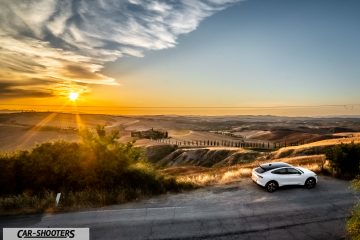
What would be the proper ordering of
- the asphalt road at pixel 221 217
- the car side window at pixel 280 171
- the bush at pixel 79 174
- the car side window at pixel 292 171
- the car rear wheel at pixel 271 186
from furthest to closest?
the car side window at pixel 292 171 → the car side window at pixel 280 171 → the car rear wheel at pixel 271 186 → the bush at pixel 79 174 → the asphalt road at pixel 221 217

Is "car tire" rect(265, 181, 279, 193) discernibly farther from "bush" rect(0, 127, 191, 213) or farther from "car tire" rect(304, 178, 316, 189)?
"bush" rect(0, 127, 191, 213)

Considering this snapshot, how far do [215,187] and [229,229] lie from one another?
24.7 feet

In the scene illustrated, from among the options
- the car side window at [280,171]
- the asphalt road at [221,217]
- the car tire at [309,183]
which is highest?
the car side window at [280,171]

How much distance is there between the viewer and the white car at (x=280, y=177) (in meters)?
20.8

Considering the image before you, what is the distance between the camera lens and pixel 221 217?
16328mm

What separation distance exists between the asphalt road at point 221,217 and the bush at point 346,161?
440 centimetres

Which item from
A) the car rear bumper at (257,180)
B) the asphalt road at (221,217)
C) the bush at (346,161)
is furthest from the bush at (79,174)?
the bush at (346,161)

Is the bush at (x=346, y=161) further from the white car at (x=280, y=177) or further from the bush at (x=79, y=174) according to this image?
the bush at (x=79, y=174)

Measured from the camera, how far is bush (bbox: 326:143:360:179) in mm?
24812

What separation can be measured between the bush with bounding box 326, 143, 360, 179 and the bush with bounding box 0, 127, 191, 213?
12208 millimetres

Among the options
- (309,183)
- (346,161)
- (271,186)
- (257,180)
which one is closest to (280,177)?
(271,186)

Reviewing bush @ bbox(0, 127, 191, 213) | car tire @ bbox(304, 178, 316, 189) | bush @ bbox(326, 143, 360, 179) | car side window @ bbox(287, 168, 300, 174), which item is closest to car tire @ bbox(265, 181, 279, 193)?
car side window @ bbox(287, 168, 300, 174)

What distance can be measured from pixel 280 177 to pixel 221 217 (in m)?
6.37

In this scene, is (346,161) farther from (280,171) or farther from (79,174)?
(79,174)
